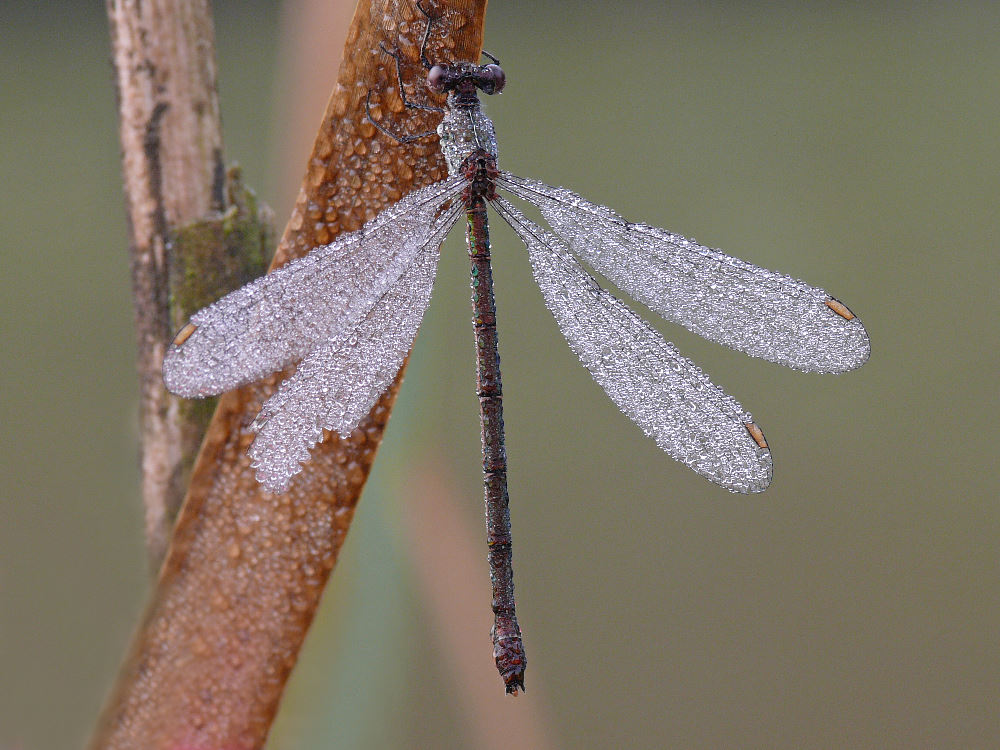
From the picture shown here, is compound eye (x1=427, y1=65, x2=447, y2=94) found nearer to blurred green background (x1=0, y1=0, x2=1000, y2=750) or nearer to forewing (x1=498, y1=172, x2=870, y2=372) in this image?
forewing (x1=498, y1=172, x2=870, y2=372)

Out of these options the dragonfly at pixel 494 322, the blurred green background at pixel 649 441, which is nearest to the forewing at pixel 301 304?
the dragonfly at pixel 494 322

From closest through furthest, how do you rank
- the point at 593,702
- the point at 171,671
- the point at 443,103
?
the point at 443,103 < the point at 171,671 < the point at 593,702

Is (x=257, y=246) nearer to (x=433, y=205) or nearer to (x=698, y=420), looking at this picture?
(x=433, y=205)

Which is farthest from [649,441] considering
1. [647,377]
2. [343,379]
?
[343,379]

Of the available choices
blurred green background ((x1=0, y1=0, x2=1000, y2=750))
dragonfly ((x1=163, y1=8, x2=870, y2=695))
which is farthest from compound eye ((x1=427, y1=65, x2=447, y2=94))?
blurred green background ((x1=0, y1=0, x2=1000, y2=750))

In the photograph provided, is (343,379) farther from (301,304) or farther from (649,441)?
(649,441)

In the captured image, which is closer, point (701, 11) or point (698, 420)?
point (698, 420)

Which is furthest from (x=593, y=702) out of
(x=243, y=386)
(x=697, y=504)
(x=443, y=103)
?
(x=443, y=103)
